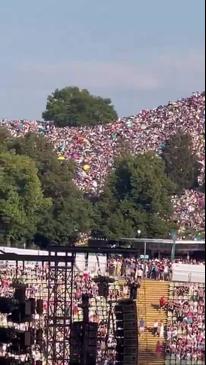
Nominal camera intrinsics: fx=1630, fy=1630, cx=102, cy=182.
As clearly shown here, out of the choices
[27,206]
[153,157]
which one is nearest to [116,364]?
[153,157]

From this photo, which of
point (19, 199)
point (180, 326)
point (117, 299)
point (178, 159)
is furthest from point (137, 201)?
point (117, 299)

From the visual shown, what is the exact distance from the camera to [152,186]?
33219mm

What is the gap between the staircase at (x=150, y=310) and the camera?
584 inches

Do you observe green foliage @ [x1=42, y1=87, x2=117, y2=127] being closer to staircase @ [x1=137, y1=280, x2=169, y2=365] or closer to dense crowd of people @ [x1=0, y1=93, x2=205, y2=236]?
dense crowd of people @ [x1=0, y1=93, x2=205, y2=236]

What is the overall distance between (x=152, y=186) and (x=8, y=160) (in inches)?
356

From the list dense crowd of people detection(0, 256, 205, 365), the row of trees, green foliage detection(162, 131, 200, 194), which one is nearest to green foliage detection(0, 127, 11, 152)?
the row of trees

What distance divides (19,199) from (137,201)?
203 inches

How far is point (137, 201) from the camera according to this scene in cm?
3575

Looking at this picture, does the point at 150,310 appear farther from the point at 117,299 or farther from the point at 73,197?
the point at 73,197

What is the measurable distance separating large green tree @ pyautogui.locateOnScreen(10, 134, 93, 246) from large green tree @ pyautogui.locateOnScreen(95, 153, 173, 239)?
2.53 ft

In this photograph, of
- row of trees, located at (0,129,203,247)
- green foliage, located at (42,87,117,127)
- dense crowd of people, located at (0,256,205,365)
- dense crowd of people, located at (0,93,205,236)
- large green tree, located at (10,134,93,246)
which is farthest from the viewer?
green foliage, located at (42,87,117,127)

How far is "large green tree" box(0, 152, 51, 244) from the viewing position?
37728 millimetres

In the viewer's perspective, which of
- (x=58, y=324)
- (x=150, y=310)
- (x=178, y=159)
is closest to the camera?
(x=58, y=324)

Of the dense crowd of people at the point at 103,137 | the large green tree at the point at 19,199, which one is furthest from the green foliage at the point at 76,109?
the large green tree at the point at 19,199
